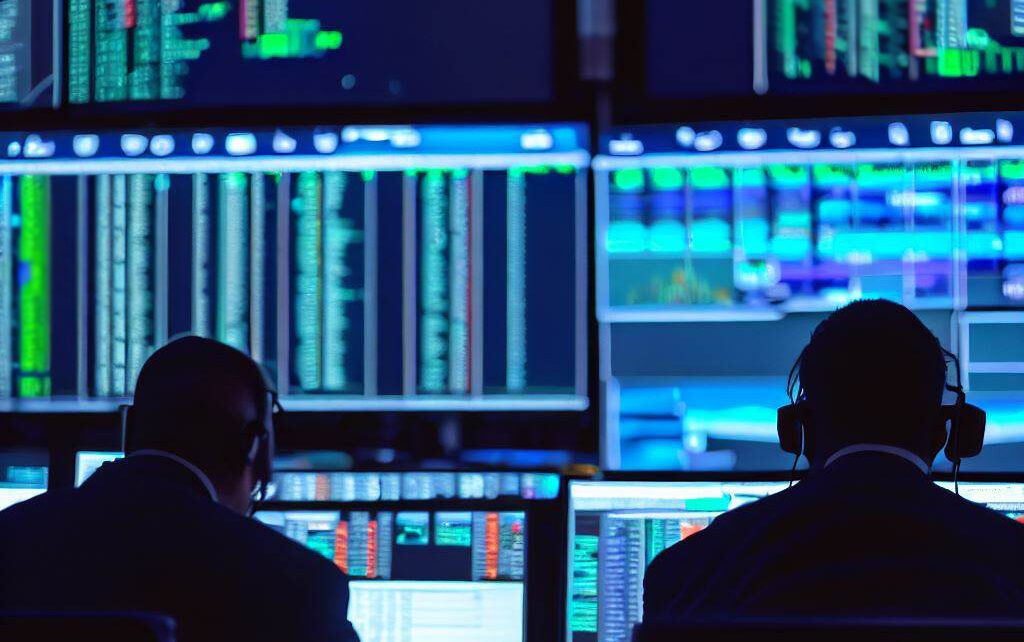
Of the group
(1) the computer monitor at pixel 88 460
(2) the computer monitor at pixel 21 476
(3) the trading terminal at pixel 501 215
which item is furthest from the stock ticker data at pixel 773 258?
(2) the computer monitor at pixel 21 476

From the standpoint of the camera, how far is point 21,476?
6.03 ft

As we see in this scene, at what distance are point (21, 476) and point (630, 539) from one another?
103 cm

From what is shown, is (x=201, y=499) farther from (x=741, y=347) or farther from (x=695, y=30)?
(x=695, y=30)

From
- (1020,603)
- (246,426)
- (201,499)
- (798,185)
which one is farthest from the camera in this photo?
(798,185)

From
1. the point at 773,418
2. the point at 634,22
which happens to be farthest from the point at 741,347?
the point at 634,22

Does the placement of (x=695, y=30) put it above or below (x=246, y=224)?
above

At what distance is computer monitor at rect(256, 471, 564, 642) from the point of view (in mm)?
1691

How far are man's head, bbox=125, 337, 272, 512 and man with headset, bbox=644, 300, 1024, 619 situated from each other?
59 cm

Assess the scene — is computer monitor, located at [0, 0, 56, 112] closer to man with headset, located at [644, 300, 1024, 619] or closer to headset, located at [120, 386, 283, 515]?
headset, located at [120, 386, 283, 515]

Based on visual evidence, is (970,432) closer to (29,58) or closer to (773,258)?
(773,258)

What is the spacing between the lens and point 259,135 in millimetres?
1935

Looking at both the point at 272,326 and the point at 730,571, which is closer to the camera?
the point at 730,571

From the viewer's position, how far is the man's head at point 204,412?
58.3 inches

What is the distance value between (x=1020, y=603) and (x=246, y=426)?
101 centimetres
